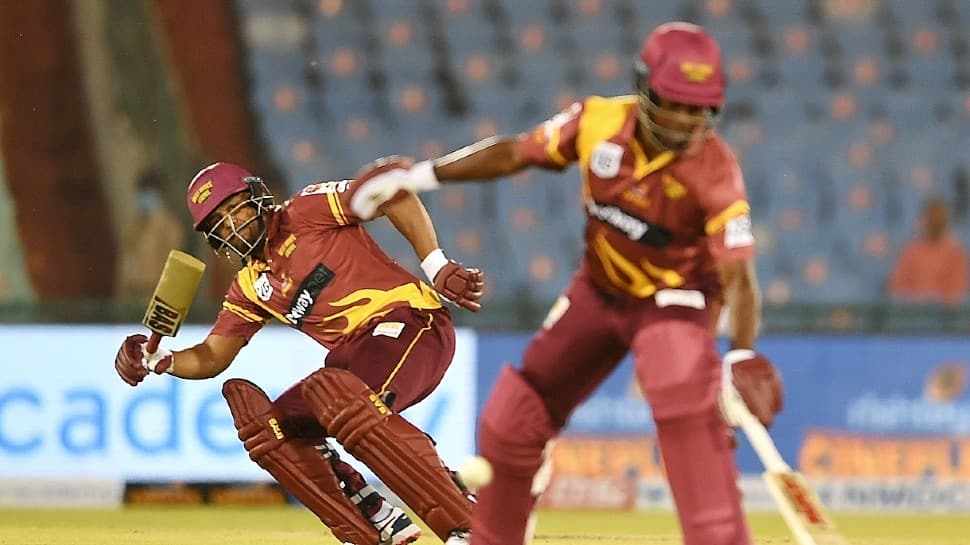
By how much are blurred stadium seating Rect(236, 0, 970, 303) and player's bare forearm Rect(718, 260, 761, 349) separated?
8124mm

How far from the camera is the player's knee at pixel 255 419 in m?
7.39

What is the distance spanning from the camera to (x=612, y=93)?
603 inches

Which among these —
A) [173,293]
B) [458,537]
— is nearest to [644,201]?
[458,537]

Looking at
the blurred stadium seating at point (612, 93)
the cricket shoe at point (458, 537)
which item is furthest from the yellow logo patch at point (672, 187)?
the blurred stadium seating at point (612, 93)

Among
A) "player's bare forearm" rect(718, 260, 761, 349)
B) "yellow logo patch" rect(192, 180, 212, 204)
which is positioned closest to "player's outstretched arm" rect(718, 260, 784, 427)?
"player's bare forearm" rect(718, 260, 761, 349)

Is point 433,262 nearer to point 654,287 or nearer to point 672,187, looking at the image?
point 654,287

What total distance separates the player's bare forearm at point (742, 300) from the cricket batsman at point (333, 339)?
5.06 feet

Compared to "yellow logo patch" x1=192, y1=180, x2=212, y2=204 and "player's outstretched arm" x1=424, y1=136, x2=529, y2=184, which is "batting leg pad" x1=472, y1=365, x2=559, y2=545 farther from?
"yellow logo patch" x1=192, y1=180, x2=212, y2=204

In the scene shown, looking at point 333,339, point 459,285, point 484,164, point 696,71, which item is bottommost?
point 333,339

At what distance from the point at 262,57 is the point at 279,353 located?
4.19 meters

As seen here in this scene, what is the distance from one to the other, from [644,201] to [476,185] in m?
8.68

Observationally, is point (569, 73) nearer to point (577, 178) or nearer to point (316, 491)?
point (577, 178)

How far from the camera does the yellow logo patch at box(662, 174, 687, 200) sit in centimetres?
582

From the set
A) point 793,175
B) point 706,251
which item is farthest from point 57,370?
point 706,251
